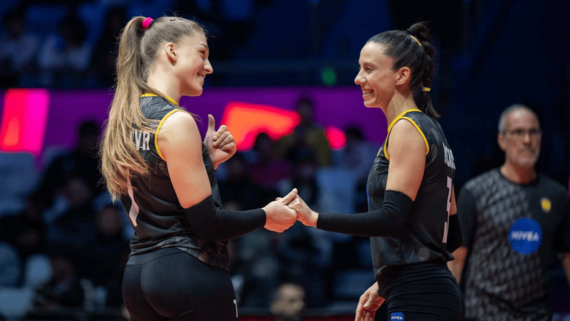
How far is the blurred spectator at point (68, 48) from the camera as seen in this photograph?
28.5 feet

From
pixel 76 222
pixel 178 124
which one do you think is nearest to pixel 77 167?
pixel 76 222

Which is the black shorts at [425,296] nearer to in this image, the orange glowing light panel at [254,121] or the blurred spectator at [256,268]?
the blurred spectator at [256,268]

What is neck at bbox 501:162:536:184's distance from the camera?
4.17 meters

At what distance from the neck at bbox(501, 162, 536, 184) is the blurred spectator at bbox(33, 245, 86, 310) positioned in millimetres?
3770

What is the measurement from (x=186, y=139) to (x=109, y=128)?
0.38m

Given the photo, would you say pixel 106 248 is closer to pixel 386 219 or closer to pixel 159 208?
pixel 159 208

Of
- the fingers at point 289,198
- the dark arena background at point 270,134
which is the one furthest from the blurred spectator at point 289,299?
the fingers at point 289,198

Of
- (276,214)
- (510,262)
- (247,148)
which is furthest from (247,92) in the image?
(276,214)

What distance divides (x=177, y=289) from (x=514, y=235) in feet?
7.49

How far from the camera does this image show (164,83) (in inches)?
110

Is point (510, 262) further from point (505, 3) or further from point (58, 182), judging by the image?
point (58, 182)

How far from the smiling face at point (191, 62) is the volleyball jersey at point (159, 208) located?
0.51 feet

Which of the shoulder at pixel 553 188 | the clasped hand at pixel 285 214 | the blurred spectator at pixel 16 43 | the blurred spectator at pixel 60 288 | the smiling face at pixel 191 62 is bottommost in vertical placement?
the blurred spectator at pixel 60 288

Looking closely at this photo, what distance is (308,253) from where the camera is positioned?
6.64m
